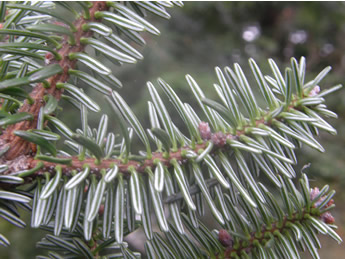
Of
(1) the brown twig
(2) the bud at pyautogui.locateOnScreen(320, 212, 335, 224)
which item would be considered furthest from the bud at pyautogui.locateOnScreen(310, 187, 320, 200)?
(1) the brown twig

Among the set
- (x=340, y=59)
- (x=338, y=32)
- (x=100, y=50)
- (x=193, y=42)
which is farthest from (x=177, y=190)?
(x=338, y=32)

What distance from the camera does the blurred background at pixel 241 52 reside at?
1.43 m

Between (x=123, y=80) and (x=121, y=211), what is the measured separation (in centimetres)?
135

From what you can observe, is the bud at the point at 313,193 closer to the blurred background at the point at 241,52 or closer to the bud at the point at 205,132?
the bud at the point at 205,132

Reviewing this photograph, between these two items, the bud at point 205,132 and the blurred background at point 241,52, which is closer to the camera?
the bud at point 205,132

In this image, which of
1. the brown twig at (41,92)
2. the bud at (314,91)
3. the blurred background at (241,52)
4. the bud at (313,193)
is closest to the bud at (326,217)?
the bud at (313,193)

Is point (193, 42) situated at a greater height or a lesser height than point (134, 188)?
greater

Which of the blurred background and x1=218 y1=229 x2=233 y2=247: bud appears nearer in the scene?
x1=218 y1=229 x2=233 y2=247: bud

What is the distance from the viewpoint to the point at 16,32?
0.34 m

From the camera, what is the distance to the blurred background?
1.43m

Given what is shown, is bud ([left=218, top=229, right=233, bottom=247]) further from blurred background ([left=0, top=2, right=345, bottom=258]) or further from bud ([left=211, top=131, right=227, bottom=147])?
blurred background ([left=0, top=2, right=345, bottom=258])

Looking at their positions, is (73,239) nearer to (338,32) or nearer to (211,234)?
(211,234)

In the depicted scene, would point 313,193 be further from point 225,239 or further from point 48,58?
point 48,58

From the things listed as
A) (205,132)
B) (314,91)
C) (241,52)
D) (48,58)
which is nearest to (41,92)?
(48,58)
